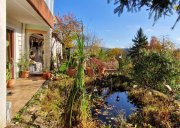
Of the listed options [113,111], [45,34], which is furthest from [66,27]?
[113,111]

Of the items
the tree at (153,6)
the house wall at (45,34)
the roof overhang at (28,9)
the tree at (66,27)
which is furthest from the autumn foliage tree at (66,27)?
the tree at (153,6)

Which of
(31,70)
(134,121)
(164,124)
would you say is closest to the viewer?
(164,124)

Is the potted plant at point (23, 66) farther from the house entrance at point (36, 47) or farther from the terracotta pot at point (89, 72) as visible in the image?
the house entrance at point (36, 47)

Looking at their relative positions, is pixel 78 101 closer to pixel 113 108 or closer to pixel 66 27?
pixel 113 108

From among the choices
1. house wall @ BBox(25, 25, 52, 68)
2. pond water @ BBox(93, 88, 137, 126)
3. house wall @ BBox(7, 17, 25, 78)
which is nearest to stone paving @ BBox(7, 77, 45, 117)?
pond water @ BBox(93, 88, 137, 126)

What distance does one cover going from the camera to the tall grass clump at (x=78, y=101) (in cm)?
374

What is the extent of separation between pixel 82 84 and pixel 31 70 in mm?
9317

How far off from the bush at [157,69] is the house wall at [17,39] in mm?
5509

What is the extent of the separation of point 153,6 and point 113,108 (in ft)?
11.9

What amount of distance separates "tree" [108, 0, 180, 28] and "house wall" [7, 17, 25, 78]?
19.2ft

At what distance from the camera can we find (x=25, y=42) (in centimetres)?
1150

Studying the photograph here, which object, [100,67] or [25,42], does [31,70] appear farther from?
[100,67]

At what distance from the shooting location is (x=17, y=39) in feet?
33.3

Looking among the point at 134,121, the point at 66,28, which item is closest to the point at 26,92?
the point at 134,121
